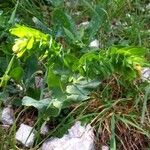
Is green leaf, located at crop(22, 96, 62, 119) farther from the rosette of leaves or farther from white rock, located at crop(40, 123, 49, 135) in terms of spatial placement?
the rosette of leaves

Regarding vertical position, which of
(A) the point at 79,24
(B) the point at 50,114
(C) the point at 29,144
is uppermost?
(A) the point at 79,24

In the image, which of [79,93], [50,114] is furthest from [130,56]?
[50,114]

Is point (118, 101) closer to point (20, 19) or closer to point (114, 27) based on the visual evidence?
point (114, 27)

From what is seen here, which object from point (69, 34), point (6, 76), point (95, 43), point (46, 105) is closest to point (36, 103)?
point (46, 105)

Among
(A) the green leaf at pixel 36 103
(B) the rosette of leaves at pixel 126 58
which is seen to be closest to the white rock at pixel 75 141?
(A) the green leaf at pixel 36 103

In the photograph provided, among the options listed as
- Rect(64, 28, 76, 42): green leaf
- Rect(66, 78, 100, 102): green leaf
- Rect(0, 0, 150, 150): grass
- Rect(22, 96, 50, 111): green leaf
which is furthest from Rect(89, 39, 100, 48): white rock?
Rect(22, 96, 50, 111): green leaf

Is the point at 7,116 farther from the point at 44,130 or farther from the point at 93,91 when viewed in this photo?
the point at 93,91
